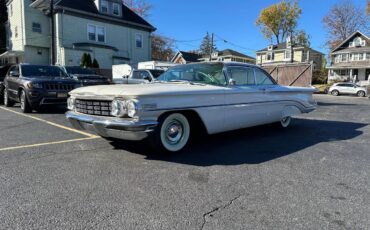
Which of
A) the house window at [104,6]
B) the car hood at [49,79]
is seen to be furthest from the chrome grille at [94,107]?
the house window at [104,6]

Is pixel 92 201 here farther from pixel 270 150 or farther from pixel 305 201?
pixel 270 150

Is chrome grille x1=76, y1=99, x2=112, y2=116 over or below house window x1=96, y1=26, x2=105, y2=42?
below

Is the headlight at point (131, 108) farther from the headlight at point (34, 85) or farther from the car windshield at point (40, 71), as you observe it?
the car windshield at point (40, 71)

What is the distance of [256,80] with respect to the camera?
20.5 ft

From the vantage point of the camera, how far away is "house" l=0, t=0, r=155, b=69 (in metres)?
24.6

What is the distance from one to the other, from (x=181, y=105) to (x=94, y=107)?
1.38 m

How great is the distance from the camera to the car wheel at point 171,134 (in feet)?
14.2

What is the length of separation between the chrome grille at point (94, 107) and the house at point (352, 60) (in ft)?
155

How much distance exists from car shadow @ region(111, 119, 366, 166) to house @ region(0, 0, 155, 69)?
844 inches

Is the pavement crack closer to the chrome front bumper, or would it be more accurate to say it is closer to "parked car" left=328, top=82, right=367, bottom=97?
the chrome front bumper

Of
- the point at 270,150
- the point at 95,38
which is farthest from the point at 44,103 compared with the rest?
the point at 95,38

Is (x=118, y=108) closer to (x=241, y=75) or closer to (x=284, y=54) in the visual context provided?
(x=241, y=75)

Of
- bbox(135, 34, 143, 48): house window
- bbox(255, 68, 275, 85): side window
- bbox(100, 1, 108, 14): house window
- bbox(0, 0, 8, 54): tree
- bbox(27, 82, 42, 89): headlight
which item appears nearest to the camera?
bbox(255, 68, 275, 85): side window

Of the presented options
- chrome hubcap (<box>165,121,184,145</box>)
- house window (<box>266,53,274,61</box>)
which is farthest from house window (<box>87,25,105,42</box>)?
house window (<box>266,53,274,61</box>)
